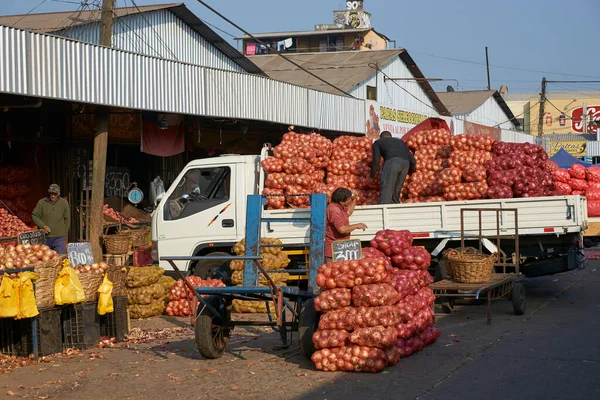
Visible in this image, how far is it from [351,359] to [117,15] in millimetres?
16171

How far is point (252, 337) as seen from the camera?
1124cm

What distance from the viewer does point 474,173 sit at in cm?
1373

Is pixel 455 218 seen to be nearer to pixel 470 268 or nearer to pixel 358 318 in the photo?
pixel 470 268

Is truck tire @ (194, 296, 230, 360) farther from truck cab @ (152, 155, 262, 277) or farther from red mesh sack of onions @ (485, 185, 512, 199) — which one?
red mesh sack of onions @ (485, 185, 512, 199)

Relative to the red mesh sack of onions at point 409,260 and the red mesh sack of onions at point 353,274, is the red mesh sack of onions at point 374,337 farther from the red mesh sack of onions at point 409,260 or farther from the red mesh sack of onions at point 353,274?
the red mesh sack of onions at point 409,260

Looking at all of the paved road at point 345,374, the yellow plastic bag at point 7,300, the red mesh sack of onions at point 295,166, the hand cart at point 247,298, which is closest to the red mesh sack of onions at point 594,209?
the paved road at point 345,374

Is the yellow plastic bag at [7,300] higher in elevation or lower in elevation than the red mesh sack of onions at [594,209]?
lower

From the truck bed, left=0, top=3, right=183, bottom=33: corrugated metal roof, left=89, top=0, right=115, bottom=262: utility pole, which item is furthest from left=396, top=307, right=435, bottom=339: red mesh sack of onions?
left=0, top=3, right=183, bottom=33: corrugated metal roof

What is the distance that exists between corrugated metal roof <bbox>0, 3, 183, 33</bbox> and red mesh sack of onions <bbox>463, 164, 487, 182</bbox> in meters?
11.4

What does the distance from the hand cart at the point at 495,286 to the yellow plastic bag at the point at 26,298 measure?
198 inches

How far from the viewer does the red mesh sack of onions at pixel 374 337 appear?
831 cm

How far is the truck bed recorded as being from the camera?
12.6 metres

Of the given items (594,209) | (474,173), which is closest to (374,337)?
(474,173)

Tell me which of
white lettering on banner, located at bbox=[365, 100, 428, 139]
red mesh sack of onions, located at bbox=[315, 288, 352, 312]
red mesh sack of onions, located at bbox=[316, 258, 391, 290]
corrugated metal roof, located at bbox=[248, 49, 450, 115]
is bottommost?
red mesh sack of onions, located at bbox=[315, 288, 352, 312]
